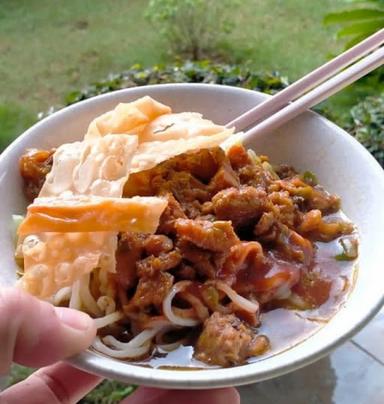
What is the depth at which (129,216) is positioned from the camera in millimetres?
1381

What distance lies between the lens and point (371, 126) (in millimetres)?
2740

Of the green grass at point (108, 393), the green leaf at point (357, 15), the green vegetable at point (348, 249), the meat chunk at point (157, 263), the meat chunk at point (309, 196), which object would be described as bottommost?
the green grass at point (108, 393)

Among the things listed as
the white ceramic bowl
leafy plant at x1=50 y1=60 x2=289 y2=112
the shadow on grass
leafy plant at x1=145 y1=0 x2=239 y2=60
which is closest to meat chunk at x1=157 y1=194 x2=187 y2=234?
the white ceramic bowl

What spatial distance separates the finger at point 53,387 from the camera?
1762 mm

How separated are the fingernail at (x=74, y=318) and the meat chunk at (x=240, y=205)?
40 cm

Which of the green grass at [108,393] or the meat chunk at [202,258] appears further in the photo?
the green grass at [108,393]

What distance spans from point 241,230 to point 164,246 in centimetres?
24

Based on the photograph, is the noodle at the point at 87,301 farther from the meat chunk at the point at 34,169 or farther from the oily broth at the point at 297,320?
the meat chunk at the point at 34,169

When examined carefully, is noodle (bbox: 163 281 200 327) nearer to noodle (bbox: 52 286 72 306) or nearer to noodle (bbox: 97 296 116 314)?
noodle (bbox: 97 296 116 314)

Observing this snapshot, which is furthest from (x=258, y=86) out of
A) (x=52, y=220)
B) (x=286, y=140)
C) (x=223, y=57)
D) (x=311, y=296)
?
(x=223, y=57)

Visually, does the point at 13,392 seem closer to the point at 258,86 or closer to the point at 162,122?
the point at 162,122

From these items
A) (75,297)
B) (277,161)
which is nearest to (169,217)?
(75,297)

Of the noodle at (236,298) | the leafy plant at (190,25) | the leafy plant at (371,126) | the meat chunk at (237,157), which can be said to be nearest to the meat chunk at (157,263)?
the noodle at (236,298)

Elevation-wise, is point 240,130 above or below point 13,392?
above
